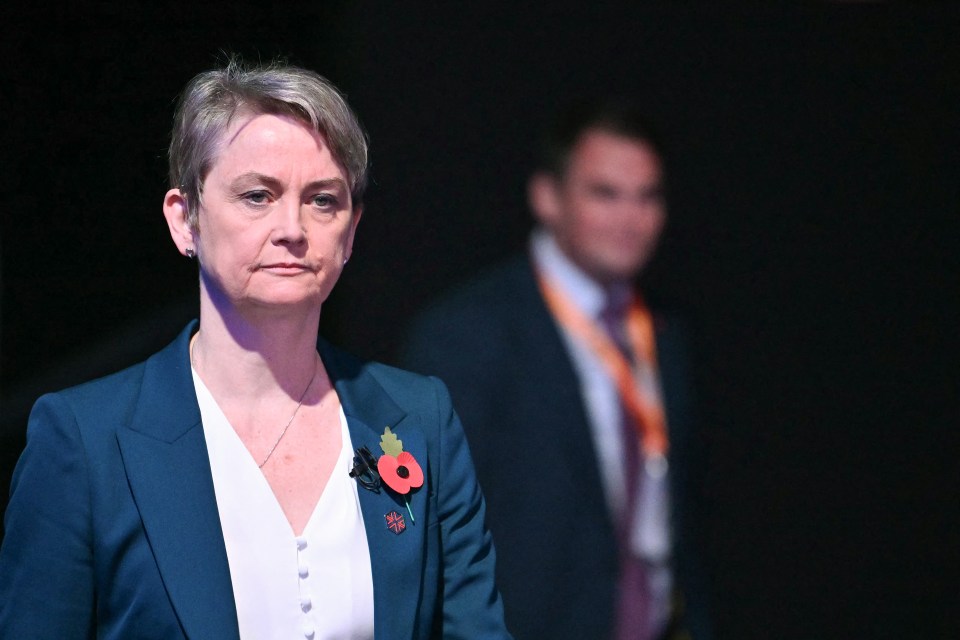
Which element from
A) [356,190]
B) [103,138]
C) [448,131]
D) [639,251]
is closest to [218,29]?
[103,138]

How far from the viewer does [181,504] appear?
200cm

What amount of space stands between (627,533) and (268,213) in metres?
2.41

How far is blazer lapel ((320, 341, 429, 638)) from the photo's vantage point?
6.81 ft

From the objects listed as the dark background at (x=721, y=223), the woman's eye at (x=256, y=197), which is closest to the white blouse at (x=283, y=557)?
the woman's eye at (x=256, y=197)

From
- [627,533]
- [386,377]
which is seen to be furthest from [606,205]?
[386,377]

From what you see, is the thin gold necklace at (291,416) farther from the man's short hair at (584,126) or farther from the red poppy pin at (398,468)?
the man's short hair at (584,126)

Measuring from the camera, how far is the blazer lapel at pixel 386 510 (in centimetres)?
208

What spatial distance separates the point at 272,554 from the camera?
2.04 m

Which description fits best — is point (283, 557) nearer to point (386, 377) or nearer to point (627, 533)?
point (386, 377)

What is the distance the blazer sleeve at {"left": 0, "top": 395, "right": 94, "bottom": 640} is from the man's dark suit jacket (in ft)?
6.67

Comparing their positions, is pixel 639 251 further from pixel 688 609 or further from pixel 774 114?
pixel 688 609

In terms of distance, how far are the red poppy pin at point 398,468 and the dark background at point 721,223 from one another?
1770mm

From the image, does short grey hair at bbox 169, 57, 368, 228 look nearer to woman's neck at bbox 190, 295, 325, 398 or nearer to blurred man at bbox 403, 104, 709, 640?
woman's neck at bbox 190, 295, 325, 398

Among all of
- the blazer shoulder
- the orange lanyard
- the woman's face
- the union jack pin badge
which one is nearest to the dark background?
the orange lanyard
